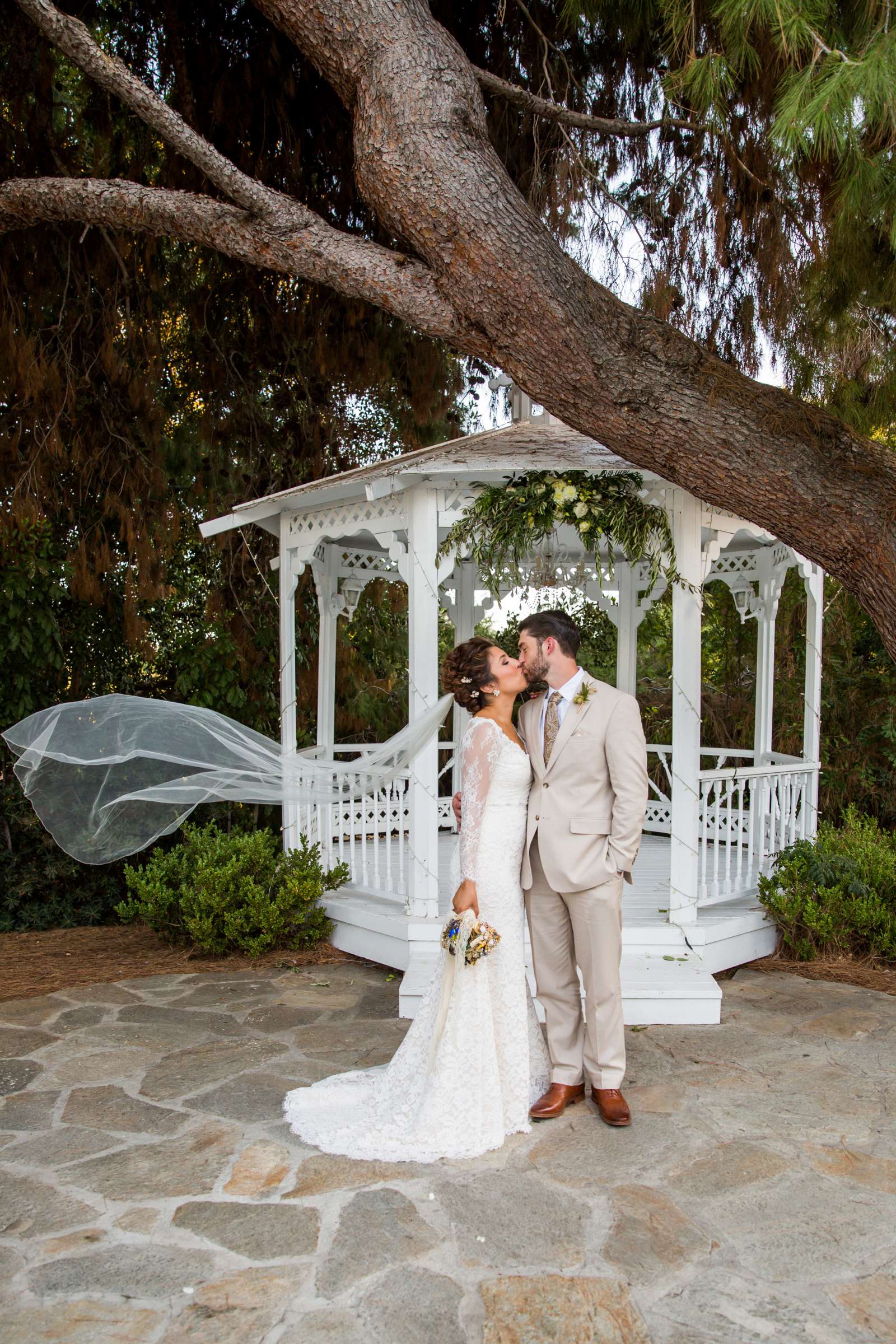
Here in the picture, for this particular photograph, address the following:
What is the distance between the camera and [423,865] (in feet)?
20.9

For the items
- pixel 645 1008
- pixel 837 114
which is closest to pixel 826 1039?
pixel 645 1008

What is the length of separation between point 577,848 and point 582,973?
0.53 meters

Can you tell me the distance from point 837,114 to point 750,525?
11.0 ft

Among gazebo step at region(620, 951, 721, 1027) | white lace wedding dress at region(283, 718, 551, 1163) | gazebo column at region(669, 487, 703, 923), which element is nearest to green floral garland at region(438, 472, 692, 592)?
gazebo column at region(669, 487, 703, 923)

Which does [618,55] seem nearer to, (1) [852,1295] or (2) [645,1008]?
(2) [645,1008]

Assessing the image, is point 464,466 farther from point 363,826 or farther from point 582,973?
point 582,973

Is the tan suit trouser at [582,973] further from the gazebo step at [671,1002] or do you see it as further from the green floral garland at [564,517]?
the green floral garland at [564,517]

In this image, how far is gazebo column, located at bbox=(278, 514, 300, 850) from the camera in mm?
7379

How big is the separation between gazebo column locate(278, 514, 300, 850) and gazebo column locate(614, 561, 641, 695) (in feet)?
9.43

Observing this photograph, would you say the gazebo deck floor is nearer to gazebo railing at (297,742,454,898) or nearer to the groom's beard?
gazebo railing at (297,742,454,898)

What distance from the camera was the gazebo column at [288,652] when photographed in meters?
7.38

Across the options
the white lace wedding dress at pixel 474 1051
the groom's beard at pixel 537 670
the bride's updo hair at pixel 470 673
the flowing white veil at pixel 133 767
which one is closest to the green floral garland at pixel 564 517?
the flowing white veil at pixel 133 767

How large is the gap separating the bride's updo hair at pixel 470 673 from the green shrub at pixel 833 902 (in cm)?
341

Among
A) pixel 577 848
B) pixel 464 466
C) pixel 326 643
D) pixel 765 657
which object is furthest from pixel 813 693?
pixel 577 848
